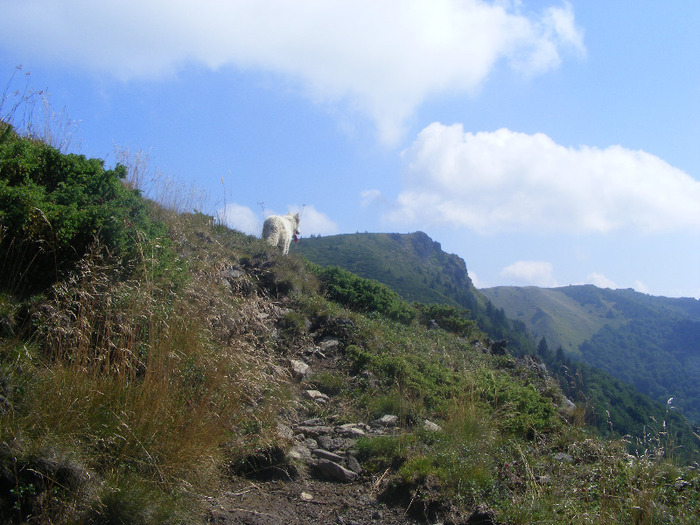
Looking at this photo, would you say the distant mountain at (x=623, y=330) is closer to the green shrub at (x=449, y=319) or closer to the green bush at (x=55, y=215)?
the green shrub at (x=449, y=319)

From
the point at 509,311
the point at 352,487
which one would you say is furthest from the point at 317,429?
the point at 509,311

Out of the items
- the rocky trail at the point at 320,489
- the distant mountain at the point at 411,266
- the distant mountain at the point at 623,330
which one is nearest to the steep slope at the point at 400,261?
the distant mountain at the point at 411,266

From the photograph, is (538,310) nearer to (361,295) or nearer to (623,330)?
(623,330)

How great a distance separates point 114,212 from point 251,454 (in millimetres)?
2797

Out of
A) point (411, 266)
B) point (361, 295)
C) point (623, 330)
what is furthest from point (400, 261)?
point (623, 330)

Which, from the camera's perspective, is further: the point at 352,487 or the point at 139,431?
the point at 352,487

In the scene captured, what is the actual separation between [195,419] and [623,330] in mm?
109353

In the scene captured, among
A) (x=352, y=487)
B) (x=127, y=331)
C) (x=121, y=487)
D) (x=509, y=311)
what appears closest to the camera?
(x=121, y=487)

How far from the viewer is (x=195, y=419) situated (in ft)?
10.7

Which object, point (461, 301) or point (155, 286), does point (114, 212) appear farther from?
point (461, 301)

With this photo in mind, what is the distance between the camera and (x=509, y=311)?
126375 millimetres

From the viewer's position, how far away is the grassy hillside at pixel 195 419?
113 inches

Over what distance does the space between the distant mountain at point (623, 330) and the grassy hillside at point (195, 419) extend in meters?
23.0

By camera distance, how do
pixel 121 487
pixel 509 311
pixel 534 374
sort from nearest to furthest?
pixel 121 487 → pixel 534 374 → pixel 509 311
